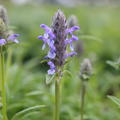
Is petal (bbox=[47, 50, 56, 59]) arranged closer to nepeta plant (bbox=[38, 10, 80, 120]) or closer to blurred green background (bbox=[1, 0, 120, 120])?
nepeta plant (bbox=[38, 10, 80, 120])

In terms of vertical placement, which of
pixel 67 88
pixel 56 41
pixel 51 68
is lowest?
pixel 67 88

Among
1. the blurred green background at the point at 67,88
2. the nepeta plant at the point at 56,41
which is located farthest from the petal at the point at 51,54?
the blurred green background at the point at 67,88

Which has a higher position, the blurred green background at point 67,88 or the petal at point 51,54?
the petal at point 51,54

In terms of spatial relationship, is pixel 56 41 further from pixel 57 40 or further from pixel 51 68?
pixel 51 68

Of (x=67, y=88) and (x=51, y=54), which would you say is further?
(x=67, y=88)

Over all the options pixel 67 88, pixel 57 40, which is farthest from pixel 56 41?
pixel 67 88

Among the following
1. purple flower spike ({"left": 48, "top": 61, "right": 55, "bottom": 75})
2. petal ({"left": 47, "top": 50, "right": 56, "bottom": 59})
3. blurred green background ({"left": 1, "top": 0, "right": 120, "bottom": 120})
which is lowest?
blurred green background ({"left": 1, "top": 0, "right": 120, "bottom": 120})

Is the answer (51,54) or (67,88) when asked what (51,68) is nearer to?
(51,54)

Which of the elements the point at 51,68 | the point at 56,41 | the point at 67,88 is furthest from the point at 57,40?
the point at 67,88

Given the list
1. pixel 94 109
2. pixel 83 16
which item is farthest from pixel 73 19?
pixel 83 16

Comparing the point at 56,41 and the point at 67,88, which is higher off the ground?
the point at 56,41

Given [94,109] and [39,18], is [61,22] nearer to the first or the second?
[94,109]

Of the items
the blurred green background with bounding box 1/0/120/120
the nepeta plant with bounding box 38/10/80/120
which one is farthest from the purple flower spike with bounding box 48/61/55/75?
the blurred green background with bounding box 1/0/120/120

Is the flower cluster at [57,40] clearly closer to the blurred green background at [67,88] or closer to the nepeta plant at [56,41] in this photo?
the nepeta plant at [56,41]
